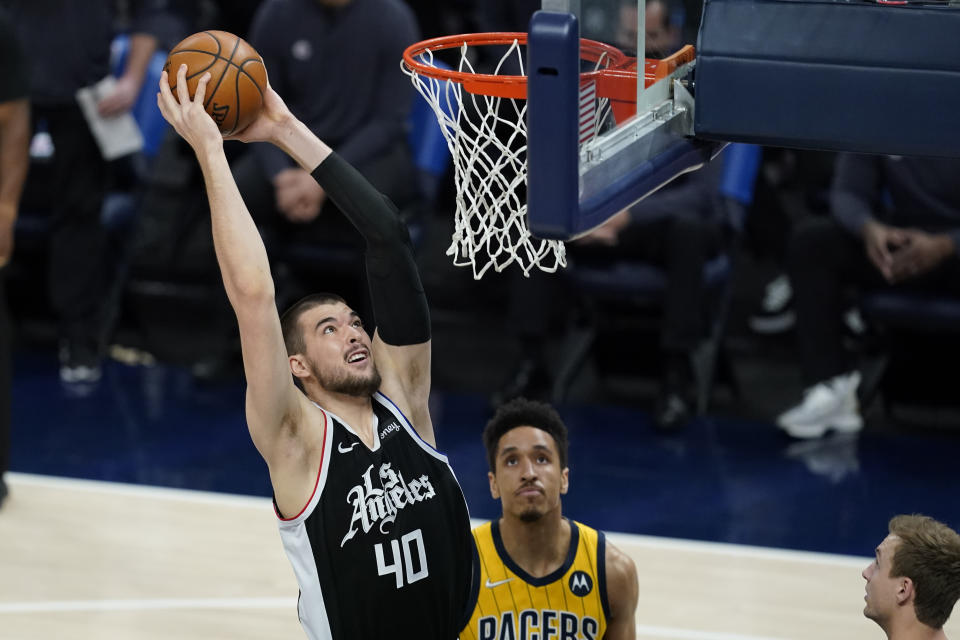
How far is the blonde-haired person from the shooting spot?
11.3 feet

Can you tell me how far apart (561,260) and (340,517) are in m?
0.92

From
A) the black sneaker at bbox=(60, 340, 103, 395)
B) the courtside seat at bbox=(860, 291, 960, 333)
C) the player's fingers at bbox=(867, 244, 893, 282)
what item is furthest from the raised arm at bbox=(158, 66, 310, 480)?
the black sneaker at bbox=(60, 340, 103, 395)

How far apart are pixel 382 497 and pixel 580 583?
822mm

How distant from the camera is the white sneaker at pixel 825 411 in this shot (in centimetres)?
654

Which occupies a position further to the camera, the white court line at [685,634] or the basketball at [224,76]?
the white court line at [685,634]

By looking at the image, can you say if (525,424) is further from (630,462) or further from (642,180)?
(630,462)

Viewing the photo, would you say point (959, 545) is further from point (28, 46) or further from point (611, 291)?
point (28, 46)

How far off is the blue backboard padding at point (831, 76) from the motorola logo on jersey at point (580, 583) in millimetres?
1407

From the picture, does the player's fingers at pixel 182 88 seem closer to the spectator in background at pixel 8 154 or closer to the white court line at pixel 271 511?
the spectator in background at pixel 8 154

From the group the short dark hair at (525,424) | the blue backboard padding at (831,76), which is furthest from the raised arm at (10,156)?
the blue backboard padding at (831,76)

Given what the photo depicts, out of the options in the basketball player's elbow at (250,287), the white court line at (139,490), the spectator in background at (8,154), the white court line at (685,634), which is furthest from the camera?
the white court line at (139,490)

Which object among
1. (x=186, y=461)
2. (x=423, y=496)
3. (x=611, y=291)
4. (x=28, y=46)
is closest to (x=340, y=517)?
(x=423, y=496)

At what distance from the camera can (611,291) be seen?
6.79 meters

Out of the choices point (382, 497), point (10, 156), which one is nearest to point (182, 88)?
point (382, 497)
